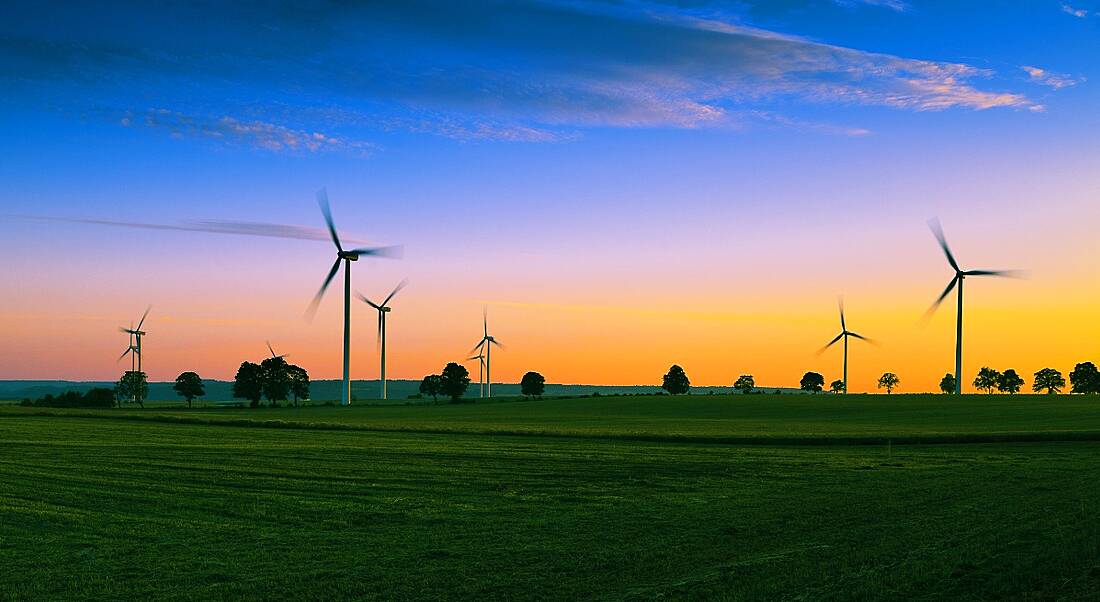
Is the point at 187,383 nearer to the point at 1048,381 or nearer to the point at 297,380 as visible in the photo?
the point at 297,380

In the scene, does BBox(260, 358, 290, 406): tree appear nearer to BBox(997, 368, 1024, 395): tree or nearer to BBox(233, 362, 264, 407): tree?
BBox(233, 362, 264, 407): tree

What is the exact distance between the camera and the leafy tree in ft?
602

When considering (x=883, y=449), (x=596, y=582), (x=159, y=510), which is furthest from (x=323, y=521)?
(x=883, y=449)

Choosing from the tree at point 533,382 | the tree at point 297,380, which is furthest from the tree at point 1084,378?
the tree at point 297,380

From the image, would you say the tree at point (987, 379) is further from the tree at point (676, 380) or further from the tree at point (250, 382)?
the tree at point (250, 382)

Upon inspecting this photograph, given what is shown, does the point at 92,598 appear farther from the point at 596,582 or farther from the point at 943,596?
the point at 943,596

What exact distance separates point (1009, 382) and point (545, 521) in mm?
174479

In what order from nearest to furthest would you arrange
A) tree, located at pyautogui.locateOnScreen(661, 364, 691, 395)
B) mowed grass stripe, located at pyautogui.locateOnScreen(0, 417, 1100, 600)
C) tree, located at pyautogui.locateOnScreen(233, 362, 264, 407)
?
1. mowed grass stripe, located at pyautogui.locateOnScreen(0, 417, 1100, 600)
2. tree, located at pyautogui.locateOnScreen(233, 362, 264, 407)
3. tree, located at pyautogui.locateOnScreen(661, 364, 691, 395)

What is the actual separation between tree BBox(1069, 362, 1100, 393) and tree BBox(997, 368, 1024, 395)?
1038 cm

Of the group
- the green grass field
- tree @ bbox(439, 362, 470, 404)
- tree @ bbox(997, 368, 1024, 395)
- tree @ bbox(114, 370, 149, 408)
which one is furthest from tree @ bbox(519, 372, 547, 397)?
the green grass field

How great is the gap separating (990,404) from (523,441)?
62.8m

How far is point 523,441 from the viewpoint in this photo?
45750mm

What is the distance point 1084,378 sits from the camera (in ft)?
517

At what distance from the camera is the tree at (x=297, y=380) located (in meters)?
138
